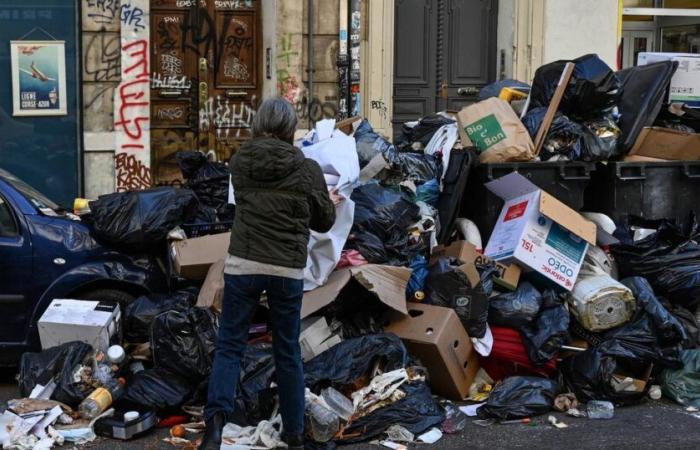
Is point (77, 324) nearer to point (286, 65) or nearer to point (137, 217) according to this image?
point (137, 217)

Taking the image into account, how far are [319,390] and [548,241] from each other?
1864 mm

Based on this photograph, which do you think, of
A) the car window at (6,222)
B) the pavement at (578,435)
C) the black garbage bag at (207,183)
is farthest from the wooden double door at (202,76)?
the pavement at (578,435)

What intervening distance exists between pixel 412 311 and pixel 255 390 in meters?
1.12

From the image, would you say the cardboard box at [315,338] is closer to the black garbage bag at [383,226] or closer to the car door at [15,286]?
the black garbage bag at [383,226]

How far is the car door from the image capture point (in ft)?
18.2

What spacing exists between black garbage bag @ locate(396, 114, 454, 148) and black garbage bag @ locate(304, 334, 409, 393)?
2223 mm

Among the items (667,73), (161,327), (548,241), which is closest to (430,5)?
(667,73)

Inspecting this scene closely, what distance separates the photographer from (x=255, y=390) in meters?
5.07

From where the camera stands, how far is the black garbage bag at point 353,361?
5.15 m

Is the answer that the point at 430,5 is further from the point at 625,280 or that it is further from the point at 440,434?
the point at 440,434

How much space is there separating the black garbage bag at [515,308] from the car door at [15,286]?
8.92ft

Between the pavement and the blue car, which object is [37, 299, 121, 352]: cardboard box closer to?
the blue car

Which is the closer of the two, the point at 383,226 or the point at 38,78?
the point at 383,226

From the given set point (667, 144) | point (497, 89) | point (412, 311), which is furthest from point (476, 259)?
point (497, 89)
